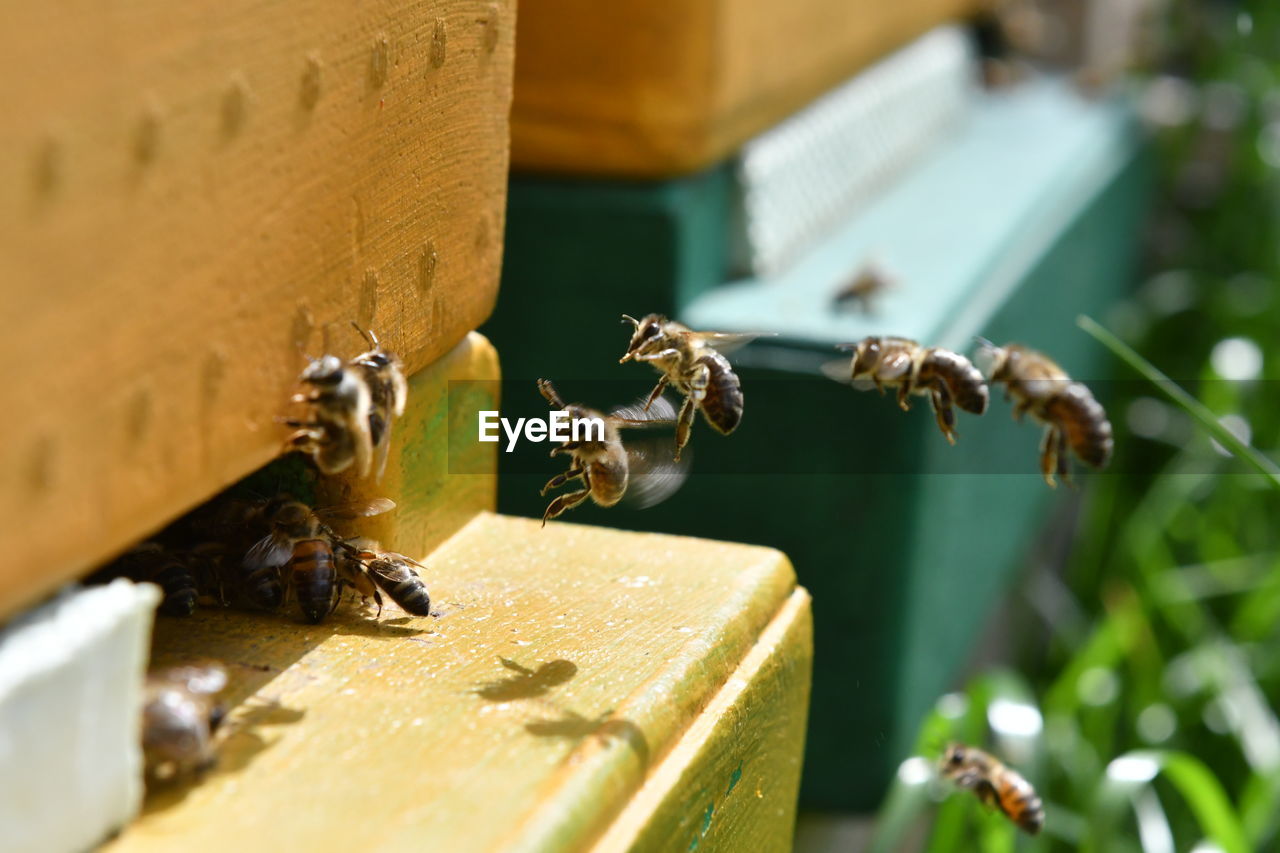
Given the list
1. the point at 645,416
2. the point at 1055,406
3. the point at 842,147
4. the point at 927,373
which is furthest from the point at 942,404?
the point at 842,147

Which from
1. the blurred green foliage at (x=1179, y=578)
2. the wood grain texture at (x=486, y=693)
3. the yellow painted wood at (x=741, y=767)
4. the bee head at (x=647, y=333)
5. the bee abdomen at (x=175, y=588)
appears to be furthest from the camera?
the blurred green foliage at (x=1179, y=578)

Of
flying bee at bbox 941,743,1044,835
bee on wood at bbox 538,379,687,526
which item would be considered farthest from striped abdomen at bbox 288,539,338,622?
flying bee at bbox 941,743,1044,835

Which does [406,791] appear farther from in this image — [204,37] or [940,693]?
[940,693]

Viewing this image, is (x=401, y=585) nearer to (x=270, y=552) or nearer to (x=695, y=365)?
(x=270, y=552)

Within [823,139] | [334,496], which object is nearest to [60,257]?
[334,496]

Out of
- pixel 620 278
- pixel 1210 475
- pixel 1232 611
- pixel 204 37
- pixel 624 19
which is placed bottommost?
pixel 1232 611

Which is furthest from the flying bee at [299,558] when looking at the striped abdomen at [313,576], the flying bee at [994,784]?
the flying bee at [994,784]

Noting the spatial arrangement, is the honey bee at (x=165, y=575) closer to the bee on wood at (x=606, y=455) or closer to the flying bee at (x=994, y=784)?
the bee on wood at (x=606, y=455)
